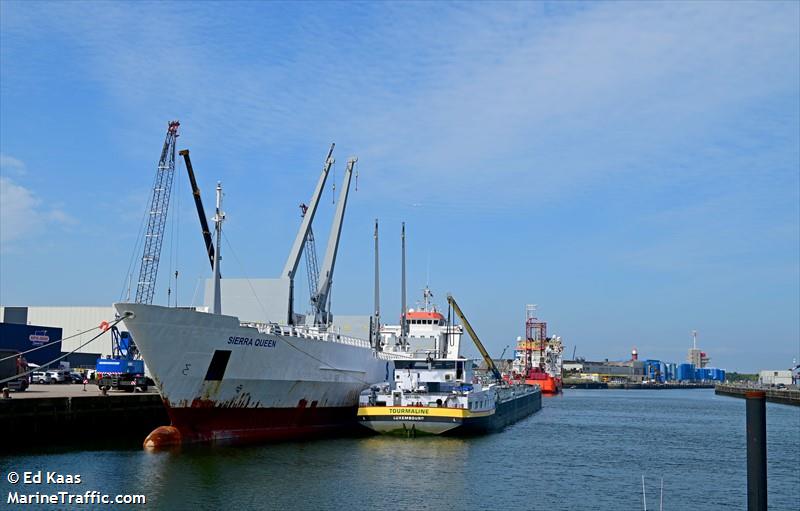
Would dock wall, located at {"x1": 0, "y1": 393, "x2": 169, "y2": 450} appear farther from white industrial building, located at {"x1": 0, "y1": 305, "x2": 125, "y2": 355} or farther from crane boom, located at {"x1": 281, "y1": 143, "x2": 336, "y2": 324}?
white industrial building, located at {"x1": 0, "y1": 305, "x2": 125, "y2": 355}

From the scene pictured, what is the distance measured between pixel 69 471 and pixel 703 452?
30909 mm

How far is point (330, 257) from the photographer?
189 ft

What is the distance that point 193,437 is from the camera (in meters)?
32.6

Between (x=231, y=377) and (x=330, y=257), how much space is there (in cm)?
2460

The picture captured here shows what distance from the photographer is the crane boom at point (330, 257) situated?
180 feet

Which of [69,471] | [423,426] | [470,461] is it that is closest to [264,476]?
[69,471]

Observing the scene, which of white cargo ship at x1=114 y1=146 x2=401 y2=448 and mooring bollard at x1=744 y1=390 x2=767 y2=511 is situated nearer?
mooring bollard at x1=744 y1=390 x2=767 y2=511

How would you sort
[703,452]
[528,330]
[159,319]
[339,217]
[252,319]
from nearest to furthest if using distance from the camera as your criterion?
[159,319]
[703,452]
[252,319]
[339,217]
[528,330]

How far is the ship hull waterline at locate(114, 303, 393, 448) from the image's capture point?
31.1 metres

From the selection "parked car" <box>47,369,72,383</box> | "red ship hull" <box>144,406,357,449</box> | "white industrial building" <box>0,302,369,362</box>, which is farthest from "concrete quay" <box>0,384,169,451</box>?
"white industrial building" <box>0,302,369,362</box>

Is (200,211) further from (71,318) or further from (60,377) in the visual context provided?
(71,318)

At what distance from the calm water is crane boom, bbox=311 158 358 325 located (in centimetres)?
1645

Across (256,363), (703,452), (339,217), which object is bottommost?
(703,452)

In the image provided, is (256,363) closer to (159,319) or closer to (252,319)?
(159,319)
